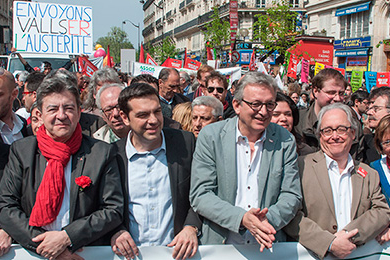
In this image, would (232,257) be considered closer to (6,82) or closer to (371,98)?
(6,82)

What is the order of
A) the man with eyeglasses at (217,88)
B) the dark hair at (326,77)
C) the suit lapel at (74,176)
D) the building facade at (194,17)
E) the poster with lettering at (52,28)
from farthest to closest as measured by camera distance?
1. the building facade at (194,17)
2. the poster with lettering at (52,28)
3. the man with eyeglasses at (217,88)
4. the dark hair at (326,77)
5. the suit lapel at (74,176)

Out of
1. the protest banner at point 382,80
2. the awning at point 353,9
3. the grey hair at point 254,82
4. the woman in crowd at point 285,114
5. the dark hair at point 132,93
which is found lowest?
the woman in crowd at point 285,114

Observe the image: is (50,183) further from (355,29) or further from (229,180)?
(355,29)

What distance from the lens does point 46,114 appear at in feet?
8.96

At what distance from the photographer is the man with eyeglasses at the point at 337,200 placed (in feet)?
9.39

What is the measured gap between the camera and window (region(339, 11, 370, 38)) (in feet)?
92.8

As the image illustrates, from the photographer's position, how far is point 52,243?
8.32 ft

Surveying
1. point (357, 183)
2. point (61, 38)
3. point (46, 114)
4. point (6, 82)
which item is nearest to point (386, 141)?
point (357, 183)

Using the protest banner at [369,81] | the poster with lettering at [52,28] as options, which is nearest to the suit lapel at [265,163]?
the poster with lettering at [52,28]

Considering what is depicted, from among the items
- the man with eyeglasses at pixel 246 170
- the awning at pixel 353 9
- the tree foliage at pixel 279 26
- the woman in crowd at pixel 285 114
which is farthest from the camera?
the awning at pixel 353 9

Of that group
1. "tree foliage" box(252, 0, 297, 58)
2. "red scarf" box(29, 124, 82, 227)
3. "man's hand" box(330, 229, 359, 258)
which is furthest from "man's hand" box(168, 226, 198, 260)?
"tree foliage" box(252, 0, 297, 58)

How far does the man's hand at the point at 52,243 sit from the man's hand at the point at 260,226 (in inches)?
45.4

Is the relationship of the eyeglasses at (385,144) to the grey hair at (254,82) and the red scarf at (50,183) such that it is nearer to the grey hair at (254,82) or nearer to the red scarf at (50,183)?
the grey hair at (254,82)

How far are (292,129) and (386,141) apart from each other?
85 centimetres
